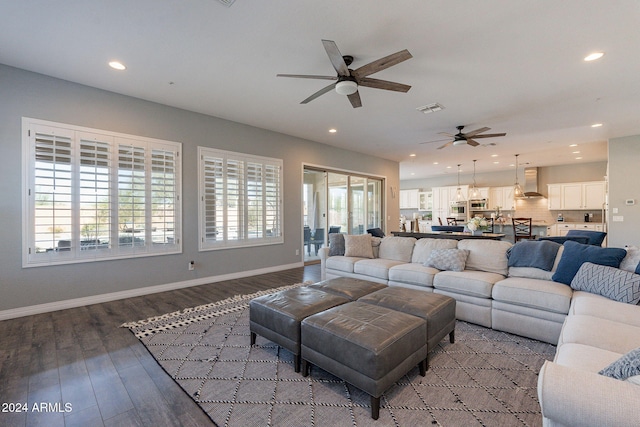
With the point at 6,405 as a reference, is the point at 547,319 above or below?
above

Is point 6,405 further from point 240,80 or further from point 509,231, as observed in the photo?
point 509,231

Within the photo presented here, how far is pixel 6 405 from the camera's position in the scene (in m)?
1.84

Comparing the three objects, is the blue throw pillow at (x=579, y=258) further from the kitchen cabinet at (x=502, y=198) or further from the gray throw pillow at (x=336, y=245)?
the kitchen cabinet at (x=502, y=198)

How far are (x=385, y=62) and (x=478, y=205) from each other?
402 inches

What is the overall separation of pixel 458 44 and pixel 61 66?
449cm

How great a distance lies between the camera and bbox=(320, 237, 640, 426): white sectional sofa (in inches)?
40.3

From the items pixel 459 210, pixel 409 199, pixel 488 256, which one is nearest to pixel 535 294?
pixel 488 256

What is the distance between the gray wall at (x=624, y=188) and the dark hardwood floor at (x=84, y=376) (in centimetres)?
860

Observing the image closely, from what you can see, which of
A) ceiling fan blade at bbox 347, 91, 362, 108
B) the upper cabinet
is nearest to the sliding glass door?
ceiling fan blade at bbox 347, 91, 362, 108

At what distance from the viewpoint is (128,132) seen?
4.18 meters

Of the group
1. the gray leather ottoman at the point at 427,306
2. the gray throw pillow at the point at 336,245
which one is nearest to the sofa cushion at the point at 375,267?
the gray throw pillow at the point at 336,245

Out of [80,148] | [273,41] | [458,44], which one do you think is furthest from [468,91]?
[80,148]

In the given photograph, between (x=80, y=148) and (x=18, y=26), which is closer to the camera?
(x=18, y=26)

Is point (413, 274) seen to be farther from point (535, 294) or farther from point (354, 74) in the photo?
point (354, 74)
